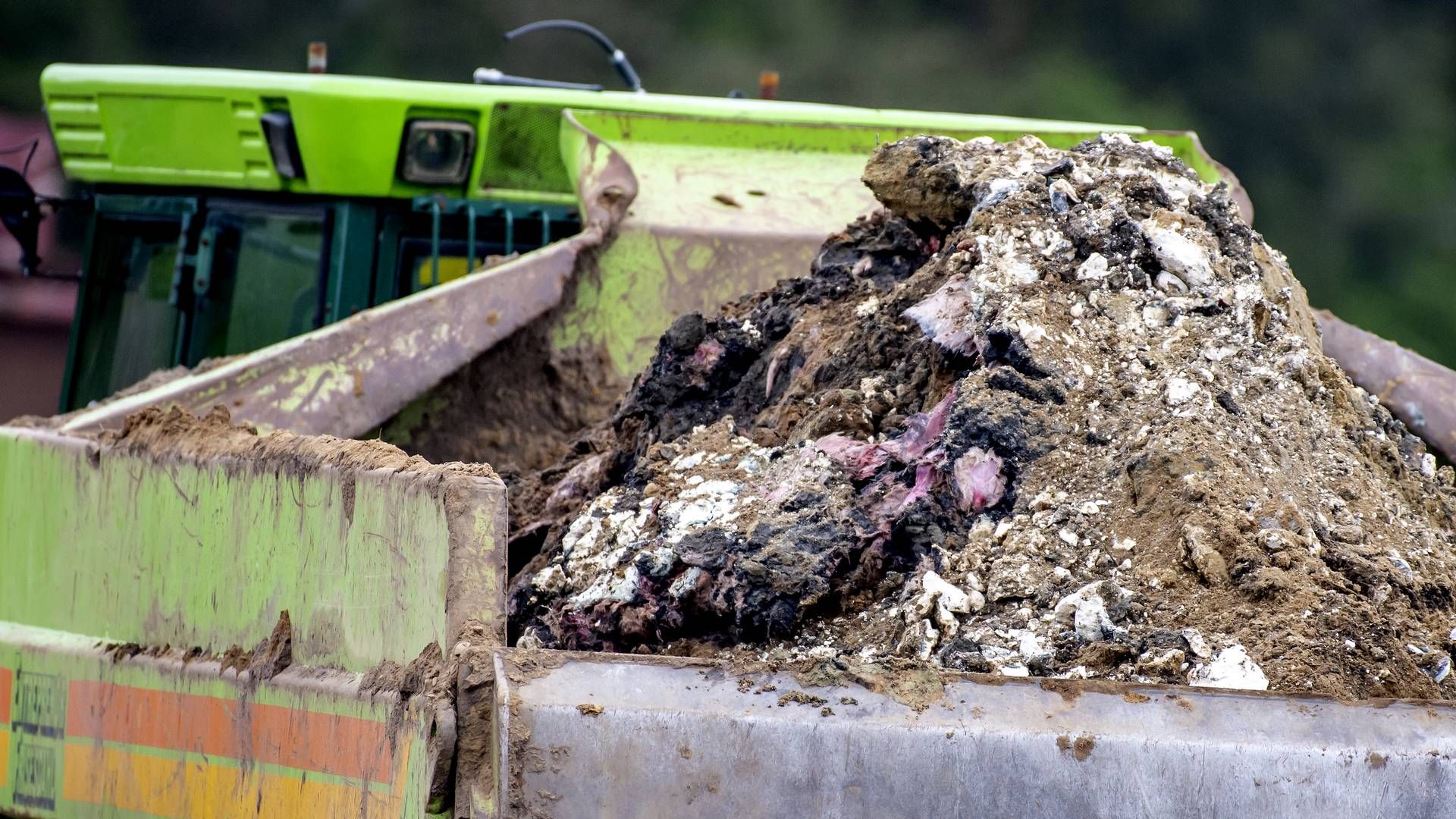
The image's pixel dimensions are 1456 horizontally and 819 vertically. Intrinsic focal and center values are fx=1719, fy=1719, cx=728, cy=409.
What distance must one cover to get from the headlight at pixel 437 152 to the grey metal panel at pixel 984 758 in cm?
239

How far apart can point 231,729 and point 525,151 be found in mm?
1942

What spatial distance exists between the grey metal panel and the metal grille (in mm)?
2400

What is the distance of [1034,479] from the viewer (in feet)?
6.18

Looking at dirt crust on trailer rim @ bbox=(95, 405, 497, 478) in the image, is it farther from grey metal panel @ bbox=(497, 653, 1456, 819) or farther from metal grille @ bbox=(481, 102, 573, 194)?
metal grille @ bbox=(481, 102, 573, 194)

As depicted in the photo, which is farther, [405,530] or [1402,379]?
[1402,379]

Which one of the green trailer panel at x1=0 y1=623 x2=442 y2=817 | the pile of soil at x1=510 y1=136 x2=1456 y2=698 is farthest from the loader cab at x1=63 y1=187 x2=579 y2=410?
the pile of soil at x1=510 y1=136 x2=1456 y2=698

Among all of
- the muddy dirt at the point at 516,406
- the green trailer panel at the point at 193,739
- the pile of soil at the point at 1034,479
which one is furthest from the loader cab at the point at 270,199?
the pile of soil at the point at 1034,479

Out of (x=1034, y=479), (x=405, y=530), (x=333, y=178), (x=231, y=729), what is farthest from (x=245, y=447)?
(x=333, y=178)

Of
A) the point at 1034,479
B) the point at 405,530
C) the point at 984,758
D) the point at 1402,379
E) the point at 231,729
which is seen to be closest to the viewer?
the point at 984,758

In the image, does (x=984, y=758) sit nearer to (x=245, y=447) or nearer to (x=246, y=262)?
(x=245, y=447)

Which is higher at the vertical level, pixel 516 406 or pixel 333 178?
pixel 333 178

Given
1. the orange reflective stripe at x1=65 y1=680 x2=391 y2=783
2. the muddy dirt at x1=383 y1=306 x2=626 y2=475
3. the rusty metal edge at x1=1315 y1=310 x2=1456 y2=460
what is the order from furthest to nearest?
the muddy dirt at x1=383 y1=306 x2=626 y2=475, the rusty metal edge at x1=1315 y1=310 x2=1456 y2=460, the orange reflective stripe at x1=65 y1=680 x2=391 y2=783

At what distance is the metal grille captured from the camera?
12.3ft

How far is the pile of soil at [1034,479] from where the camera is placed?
66.7 inches
